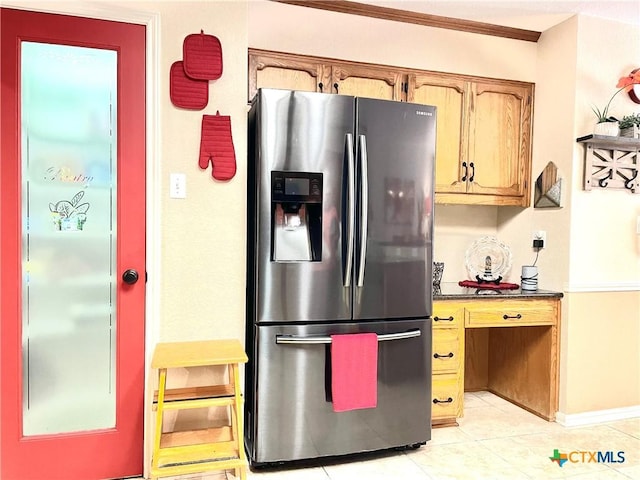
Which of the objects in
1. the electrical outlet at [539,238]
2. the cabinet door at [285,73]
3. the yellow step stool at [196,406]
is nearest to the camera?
the yellow step stool at [196,406]

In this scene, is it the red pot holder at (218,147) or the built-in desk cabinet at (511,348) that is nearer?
the red pot holder at (218,147)

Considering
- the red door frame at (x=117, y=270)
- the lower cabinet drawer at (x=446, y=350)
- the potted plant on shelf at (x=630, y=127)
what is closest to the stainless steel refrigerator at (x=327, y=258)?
the lower cabinet drawer at (x=446, y=350)

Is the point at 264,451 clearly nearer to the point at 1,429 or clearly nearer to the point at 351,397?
the point at 351,397

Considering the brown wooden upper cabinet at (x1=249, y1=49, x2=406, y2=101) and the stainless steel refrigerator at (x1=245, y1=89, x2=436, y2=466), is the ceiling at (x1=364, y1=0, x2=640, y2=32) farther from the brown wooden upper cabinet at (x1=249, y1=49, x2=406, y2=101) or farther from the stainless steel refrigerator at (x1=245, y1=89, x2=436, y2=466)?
the stainless steel refrigerator at (x1=245, y1=89, x2=436, y2=466)

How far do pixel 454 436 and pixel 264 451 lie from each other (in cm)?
118

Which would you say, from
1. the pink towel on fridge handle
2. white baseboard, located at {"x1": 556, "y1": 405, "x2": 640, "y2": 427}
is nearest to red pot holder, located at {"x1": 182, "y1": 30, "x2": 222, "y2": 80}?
the pink towel on fridge handle

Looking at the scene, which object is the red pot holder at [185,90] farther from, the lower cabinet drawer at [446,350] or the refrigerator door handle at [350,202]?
the lower cabinet drawer at [446,350]

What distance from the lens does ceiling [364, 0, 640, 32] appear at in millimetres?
2803

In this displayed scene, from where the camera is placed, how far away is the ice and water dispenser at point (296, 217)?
227 centimetres

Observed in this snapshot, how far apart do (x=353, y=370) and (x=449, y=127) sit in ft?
5.73

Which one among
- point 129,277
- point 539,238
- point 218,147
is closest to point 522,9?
point 539,238

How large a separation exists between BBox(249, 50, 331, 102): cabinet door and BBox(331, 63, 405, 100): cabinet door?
7 centimetres

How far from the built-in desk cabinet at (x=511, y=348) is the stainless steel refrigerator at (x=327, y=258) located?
436mm

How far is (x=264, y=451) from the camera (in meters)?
2.26
